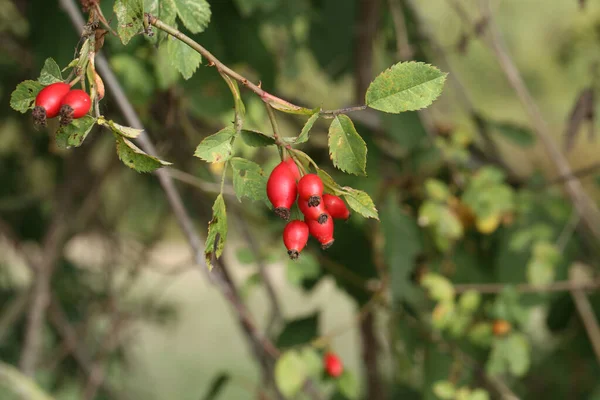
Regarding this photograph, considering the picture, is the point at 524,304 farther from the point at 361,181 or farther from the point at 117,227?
the point at 117,227

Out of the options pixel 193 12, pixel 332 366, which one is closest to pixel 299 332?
pixel 332 366

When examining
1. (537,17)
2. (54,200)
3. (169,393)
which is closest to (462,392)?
(54,200)

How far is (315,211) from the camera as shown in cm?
35

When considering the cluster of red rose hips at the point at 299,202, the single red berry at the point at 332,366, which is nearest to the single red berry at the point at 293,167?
the cluster of red rose hips at the point at 299,202

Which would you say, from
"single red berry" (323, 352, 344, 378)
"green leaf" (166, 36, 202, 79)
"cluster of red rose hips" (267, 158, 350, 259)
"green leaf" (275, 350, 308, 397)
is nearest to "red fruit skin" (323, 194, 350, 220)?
"cluster of red rose hips" (267, 158, 350, 259)

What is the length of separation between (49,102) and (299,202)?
0.13 metres

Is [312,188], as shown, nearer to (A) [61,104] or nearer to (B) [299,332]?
(A) [61,104]

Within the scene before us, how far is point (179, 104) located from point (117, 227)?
2.82 feet

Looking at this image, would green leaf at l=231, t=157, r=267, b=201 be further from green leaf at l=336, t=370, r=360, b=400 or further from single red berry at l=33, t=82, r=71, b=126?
green leaf at l=336, t=370, r=360, b=400

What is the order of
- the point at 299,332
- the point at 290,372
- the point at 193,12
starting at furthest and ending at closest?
1. the point at 299,332
2. the point at 290,372
3. the point at 193,12

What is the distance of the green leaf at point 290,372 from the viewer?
2.99 ft

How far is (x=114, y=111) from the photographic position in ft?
3.12

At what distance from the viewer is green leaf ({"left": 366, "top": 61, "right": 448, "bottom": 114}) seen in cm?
35

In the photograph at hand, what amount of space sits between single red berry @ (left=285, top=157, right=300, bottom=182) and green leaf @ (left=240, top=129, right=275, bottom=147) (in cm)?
1
